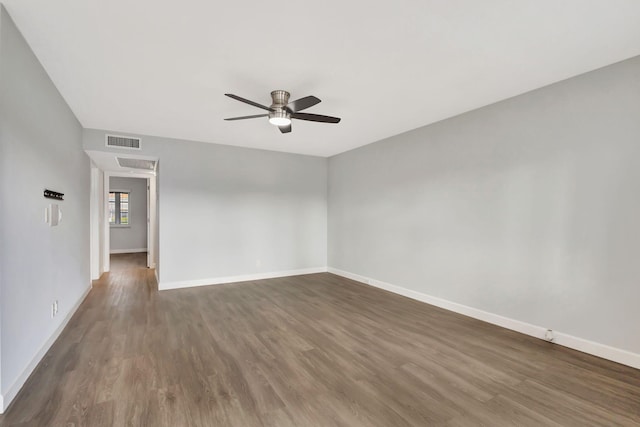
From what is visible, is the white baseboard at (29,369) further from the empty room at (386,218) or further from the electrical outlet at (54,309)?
the electrical outlet at (54,309)

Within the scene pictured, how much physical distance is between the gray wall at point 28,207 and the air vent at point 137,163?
1756mm

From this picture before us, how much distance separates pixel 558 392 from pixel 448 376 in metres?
0.73

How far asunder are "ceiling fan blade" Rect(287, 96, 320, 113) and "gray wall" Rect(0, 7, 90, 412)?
2000mm

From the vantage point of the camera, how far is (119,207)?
9547 mm

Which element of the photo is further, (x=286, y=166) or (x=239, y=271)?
(x=286, y=166)

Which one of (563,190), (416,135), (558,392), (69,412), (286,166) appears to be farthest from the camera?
(286,166)

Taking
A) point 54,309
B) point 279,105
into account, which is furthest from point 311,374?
point 54,309

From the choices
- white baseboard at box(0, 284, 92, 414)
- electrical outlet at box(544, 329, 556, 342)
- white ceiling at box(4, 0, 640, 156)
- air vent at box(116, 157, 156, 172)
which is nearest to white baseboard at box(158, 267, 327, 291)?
white baseboard at box(0, 284, 92, 414)

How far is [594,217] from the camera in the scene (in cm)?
270

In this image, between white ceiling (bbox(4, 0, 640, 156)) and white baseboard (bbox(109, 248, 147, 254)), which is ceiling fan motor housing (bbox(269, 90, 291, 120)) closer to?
white ceiling (bbox(4, 0, 640, 156))

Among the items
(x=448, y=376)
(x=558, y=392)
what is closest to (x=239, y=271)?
(x=448, y=376)

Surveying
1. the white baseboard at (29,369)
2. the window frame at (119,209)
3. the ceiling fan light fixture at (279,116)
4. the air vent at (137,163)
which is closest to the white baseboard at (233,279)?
the white baseboard at (29,369)

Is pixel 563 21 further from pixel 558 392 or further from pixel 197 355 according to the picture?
pixel 197 355

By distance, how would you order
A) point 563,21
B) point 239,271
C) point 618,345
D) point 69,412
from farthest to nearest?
1. point 239,271
2. point 618,345
3. point 563,21
4. point 69,412
